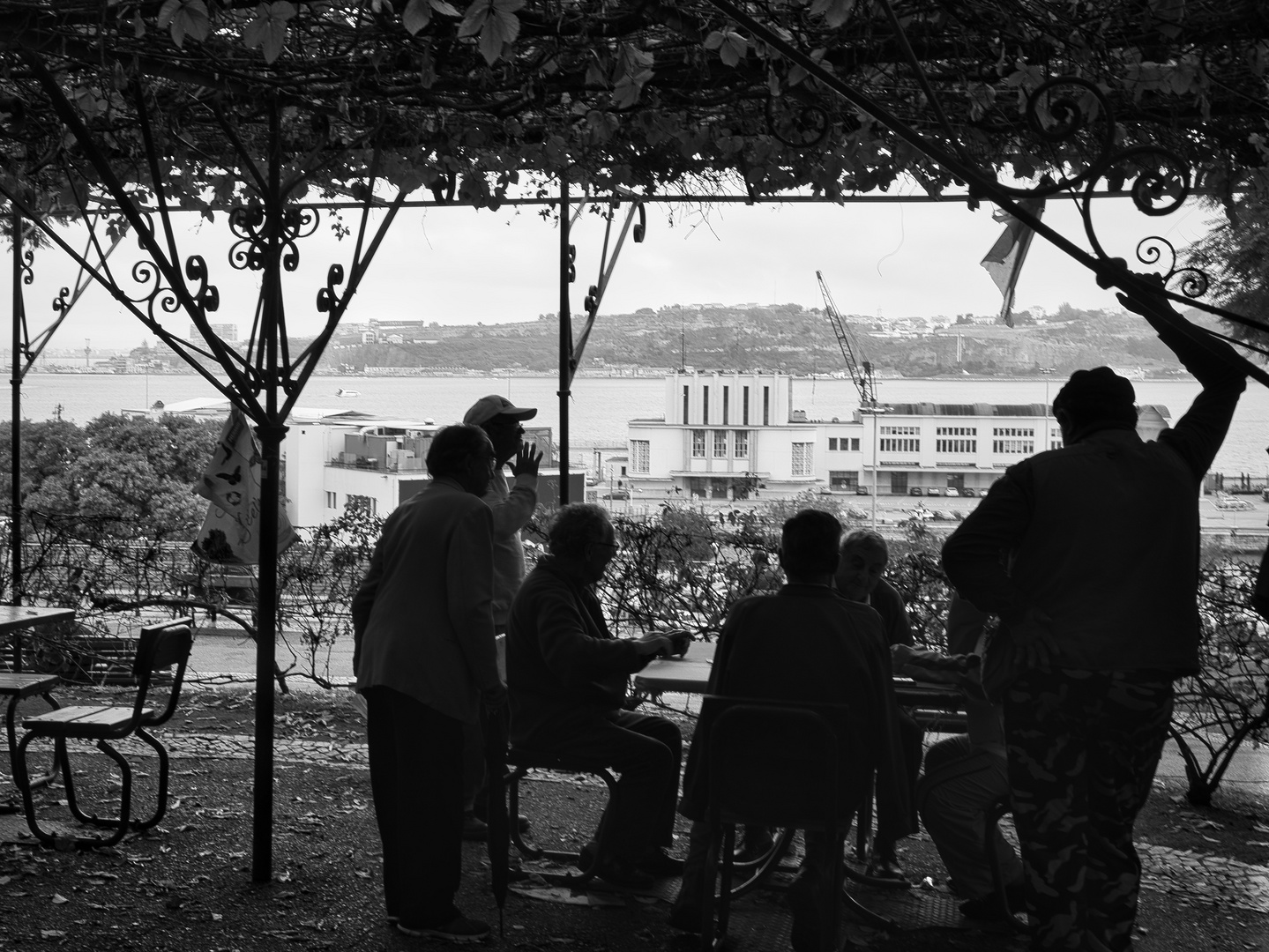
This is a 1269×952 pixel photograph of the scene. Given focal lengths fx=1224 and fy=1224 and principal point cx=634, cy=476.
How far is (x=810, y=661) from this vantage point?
3322mm

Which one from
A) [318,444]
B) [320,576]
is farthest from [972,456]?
[320,576]

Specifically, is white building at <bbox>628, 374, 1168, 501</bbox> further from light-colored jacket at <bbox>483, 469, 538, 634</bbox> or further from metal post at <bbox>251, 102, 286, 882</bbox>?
metal post at <bbox>251, 102, 286, 882</bbox>

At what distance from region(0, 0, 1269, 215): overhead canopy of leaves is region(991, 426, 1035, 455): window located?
2679 centimetres

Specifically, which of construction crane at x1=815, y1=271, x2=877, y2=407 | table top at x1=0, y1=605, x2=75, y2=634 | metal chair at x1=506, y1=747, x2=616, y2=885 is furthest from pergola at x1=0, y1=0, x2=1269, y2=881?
construction crane at x1=815, y1=271, x2=877, y2=407

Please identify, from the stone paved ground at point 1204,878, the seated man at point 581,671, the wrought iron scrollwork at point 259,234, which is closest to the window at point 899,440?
the stone paved ground at point 1204,878

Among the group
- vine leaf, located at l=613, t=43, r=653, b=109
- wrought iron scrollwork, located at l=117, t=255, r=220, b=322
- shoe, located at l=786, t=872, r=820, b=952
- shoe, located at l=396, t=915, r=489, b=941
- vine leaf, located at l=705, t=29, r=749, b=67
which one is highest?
vine leaf, located at l=613, t=43, r=653, b=109

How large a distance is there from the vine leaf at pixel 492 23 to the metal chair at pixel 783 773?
1798 mm

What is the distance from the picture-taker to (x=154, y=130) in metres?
5.28

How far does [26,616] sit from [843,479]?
33.8m

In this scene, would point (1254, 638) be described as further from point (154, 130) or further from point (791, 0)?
point (154, 130)

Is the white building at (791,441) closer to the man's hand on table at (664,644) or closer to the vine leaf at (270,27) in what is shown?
the man's hand on table at (664,644)

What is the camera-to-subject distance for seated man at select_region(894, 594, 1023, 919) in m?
3.73

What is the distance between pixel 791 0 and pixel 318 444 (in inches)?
1023

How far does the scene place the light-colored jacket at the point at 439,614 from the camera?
3.44 metres
